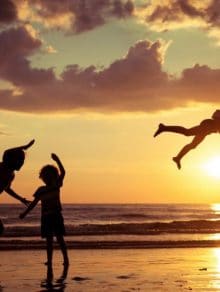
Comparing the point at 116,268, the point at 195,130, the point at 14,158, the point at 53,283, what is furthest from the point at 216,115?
the point at 116,268

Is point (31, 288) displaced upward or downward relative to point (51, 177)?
downward

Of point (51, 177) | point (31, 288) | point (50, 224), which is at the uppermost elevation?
point (51, 177)

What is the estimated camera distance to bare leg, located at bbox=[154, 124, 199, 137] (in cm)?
909

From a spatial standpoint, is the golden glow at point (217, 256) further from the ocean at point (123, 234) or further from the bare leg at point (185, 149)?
the bare leg at point (185, 149)

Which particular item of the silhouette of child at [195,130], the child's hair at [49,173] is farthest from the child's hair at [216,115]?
the child's hair at [49,173]

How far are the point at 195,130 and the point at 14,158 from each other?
4.07m

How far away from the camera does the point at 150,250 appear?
19312 millimetres

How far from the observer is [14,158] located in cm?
1177

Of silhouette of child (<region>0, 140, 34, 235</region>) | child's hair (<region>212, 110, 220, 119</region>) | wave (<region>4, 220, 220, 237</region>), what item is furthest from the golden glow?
wave (<region>4, 220, 220, 237</region>)

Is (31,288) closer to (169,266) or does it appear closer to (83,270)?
(83,270)

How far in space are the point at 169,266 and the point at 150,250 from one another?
4.58 metres

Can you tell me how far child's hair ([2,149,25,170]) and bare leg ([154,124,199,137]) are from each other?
10.1 ft

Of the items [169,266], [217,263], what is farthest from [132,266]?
[217,263]

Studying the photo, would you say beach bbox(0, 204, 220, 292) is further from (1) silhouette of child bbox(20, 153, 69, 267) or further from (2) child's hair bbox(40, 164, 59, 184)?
(2) child's hair bbox(40, 164, 59, 184)
